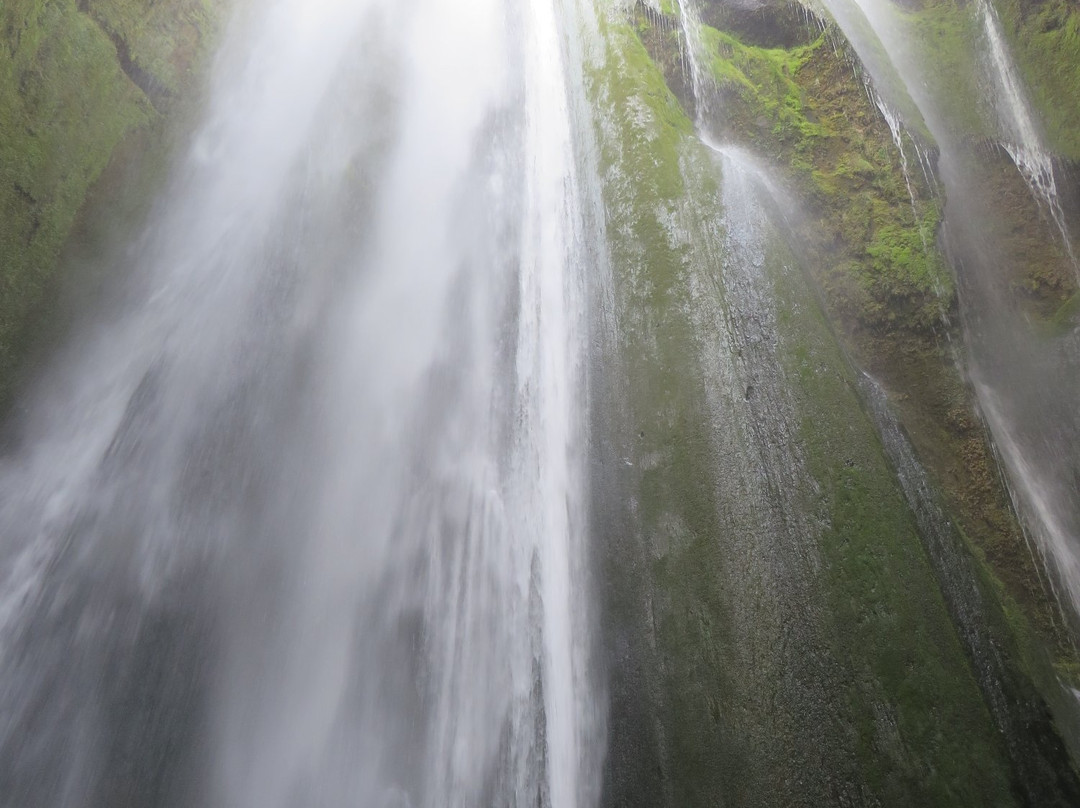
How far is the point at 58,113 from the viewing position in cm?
631

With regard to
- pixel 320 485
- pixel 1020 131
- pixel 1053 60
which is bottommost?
pixel 320 485

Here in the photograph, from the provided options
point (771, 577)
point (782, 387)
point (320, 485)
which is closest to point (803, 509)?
point (771, 577)

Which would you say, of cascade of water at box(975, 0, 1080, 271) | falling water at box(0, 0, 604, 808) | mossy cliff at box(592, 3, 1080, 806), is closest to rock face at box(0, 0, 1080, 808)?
mossy cliff at box(592, 3, 1080, 806)

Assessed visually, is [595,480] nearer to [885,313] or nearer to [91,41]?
[885,313]

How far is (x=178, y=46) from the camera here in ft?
25.0

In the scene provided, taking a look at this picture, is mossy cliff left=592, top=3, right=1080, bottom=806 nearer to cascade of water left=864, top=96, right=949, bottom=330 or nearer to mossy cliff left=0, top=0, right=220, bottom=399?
cascade of water left=864, top=96, right=949, bottom=330

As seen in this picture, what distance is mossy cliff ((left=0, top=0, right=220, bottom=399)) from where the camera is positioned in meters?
5.89

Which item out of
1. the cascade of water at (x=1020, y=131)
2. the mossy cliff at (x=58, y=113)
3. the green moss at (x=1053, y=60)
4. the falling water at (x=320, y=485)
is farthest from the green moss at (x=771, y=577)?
the mossy cliff at (x=58, y=113)

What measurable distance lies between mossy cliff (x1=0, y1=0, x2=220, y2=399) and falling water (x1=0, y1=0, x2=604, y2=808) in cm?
62

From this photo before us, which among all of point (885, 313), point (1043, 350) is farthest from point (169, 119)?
point (1043, 350)

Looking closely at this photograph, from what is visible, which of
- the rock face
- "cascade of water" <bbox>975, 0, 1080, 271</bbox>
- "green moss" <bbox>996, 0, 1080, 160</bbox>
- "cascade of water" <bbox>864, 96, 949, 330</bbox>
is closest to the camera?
the rock face

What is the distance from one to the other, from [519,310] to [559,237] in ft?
3.28

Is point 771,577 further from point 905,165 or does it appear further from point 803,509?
point 905,165

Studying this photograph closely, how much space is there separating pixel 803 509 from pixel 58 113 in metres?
8.38
